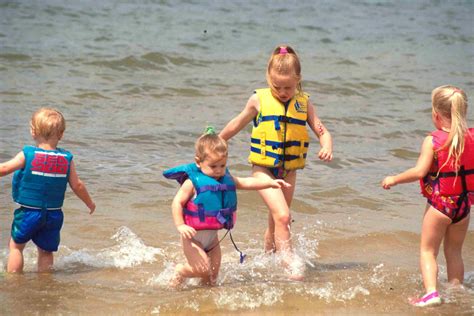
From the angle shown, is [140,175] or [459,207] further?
[140,175]

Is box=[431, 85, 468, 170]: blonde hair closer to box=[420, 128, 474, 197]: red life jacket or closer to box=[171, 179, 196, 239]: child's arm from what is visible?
box=[420, 128, 474, 197]: red life jacket

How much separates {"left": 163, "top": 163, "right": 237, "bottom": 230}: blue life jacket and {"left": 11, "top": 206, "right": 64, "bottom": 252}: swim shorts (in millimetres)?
1021

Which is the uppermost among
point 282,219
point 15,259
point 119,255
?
point 282,219

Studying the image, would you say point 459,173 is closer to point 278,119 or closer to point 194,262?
point 278,119

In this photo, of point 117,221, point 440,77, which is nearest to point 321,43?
point 440,77

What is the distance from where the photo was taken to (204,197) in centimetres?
577

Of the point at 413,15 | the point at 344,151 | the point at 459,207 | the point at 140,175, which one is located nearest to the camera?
the point at 459,207

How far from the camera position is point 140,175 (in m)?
9.13

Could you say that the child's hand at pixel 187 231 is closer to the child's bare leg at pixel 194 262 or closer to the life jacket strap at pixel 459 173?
the child's bare leg at pixel 194 262

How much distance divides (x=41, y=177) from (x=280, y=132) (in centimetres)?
183

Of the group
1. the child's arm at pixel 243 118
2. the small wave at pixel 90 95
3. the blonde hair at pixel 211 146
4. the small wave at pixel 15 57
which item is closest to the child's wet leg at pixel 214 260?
the blonde hair at pixel 211 146

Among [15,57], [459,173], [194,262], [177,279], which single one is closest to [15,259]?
[177,279]

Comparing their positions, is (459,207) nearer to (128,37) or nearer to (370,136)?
(370,136)

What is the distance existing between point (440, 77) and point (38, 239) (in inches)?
448
